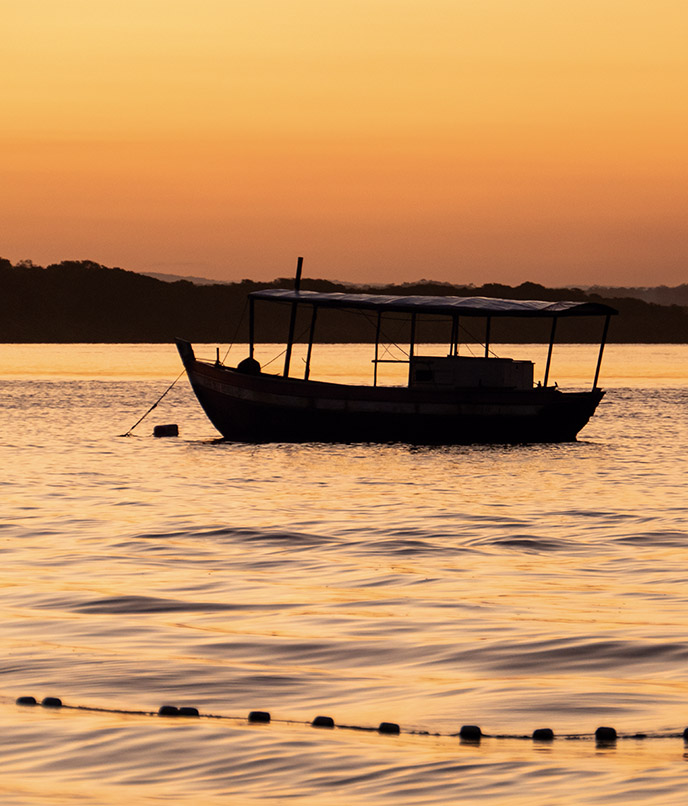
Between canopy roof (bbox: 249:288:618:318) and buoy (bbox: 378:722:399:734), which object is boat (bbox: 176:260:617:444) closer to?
canopy roof (bbox: 249:288:618:318)

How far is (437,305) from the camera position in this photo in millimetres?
42625

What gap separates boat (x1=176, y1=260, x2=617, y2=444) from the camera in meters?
42.0

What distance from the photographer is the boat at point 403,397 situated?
42.0 metres

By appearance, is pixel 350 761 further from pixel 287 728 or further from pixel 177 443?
pixel 177 443

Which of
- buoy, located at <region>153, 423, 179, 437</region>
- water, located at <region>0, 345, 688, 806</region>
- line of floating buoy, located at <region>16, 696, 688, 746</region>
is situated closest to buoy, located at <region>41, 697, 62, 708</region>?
line of floating buoy, located at <region>16, 696, 688, 746</region>

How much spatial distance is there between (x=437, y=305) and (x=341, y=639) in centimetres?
3084

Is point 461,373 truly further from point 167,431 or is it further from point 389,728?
point 389,728

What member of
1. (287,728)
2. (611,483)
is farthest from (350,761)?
(611,483)

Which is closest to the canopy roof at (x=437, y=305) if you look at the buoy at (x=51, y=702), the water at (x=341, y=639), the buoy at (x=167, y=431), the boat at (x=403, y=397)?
the boat at (x=403, y=397)

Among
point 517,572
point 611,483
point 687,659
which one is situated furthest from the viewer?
point 611,483

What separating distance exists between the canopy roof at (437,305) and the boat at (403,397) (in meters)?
0.03

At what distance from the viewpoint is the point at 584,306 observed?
42344 millimetres

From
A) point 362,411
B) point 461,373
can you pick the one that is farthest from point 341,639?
point 461,373

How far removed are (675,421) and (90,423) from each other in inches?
1021
